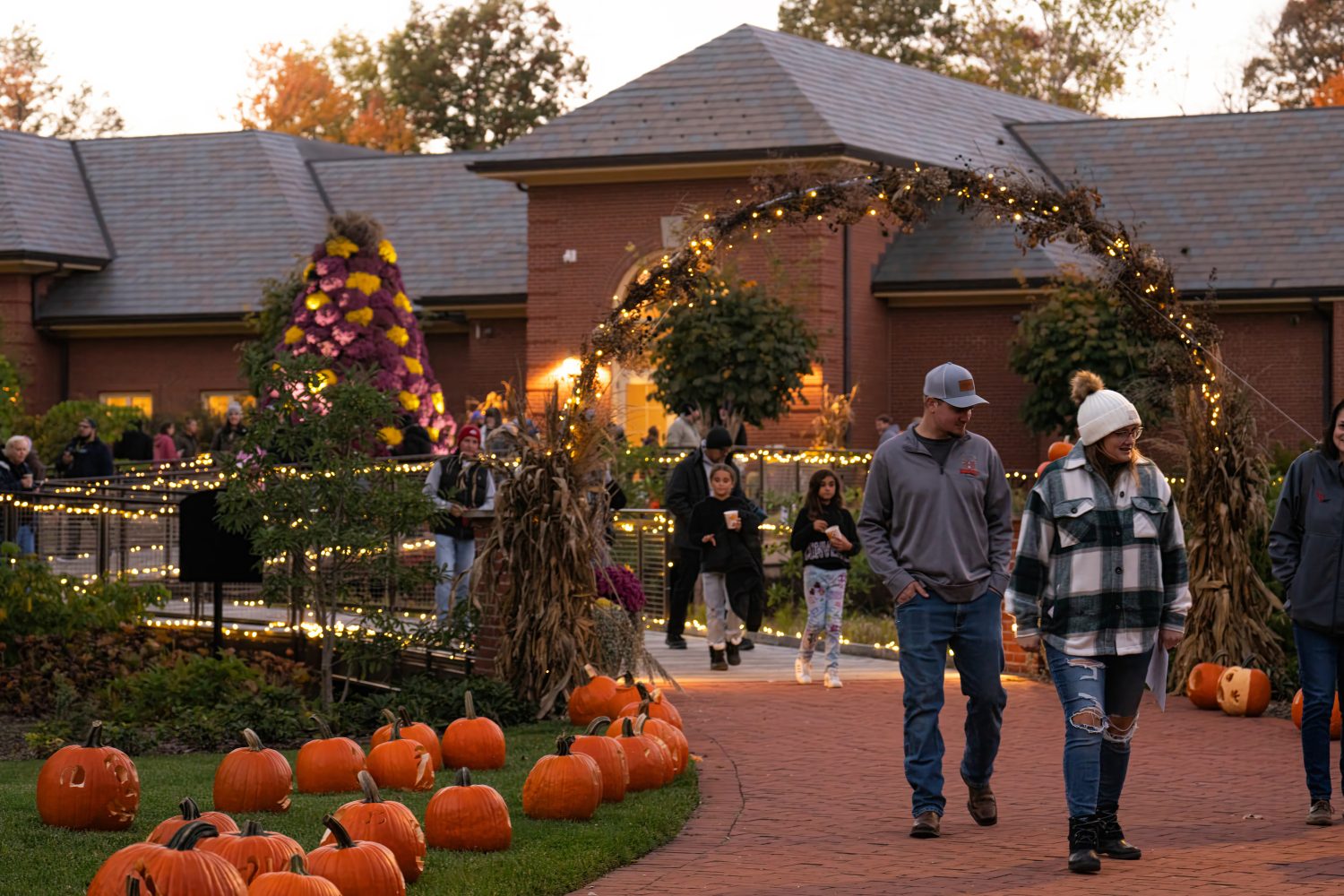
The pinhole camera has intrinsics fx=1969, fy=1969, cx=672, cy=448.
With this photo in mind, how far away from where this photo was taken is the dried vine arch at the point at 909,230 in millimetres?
12883

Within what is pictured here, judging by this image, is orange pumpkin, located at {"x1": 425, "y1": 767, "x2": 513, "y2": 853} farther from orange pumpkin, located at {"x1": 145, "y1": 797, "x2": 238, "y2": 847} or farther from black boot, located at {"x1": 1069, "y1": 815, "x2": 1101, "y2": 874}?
black boot, located at {"x1": 1069, "y1": 815, "x2": 1101, "y2": 874}

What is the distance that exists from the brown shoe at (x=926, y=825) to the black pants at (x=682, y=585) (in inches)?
297

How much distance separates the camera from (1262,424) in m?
30.8

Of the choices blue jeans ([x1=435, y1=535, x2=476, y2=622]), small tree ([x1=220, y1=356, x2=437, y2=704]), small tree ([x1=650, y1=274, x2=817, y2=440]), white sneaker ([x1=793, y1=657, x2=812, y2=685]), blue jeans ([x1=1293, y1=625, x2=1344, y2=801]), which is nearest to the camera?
blue jeans ([x1=1293, y1=625, x2=1344, y2=801])

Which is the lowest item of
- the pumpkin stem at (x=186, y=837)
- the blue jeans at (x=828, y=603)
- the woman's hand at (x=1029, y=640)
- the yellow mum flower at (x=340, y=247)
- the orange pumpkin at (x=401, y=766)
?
the orange pumpkin at (x=401, y=766)

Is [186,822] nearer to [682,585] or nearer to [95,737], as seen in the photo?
[95,737]

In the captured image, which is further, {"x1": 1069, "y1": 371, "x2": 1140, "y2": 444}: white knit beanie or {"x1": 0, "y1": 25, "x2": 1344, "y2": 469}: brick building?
{"x1": 0, "y1": 25, "x2": 1344, "y2": 469}: brick building

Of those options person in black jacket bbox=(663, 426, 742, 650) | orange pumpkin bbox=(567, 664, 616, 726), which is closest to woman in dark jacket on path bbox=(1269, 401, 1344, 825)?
orange pumpkin bbox=(567, 664, 616, 726)

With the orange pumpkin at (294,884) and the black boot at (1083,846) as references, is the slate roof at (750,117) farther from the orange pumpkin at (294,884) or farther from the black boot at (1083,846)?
the orange pumpkin at (294,884)

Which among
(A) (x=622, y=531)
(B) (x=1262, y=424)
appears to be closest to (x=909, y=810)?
(A) (x=622, y=531)

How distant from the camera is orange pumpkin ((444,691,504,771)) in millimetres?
10367

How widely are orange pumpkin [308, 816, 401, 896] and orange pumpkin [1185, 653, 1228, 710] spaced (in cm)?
768

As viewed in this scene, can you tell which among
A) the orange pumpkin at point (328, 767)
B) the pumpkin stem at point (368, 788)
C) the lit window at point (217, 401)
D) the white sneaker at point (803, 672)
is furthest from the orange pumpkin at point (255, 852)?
the lit window at point (217, 401)

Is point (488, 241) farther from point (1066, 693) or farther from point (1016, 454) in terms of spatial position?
point (1066, 693)
